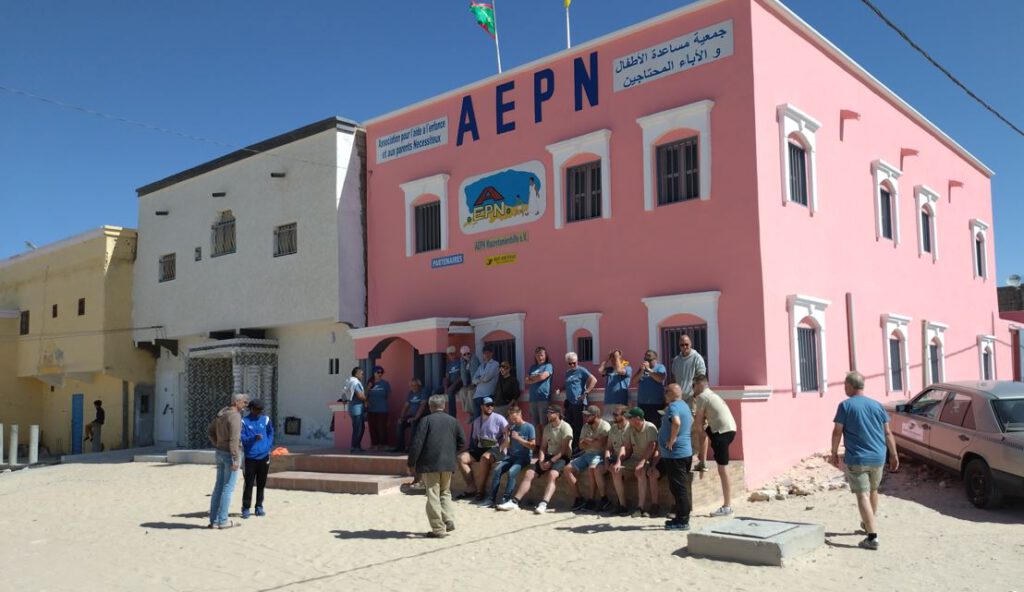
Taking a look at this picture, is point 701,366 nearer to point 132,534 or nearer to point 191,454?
point 132,534

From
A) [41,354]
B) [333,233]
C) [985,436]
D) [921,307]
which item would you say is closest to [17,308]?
[41,354]

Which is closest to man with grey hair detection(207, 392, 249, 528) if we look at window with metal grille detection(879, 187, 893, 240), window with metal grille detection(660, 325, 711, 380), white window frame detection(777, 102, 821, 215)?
window with metal grille detection(660, 325, 711, 380)

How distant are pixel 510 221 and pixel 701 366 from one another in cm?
549

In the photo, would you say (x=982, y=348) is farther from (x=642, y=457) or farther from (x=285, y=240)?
(x=285, y=240)

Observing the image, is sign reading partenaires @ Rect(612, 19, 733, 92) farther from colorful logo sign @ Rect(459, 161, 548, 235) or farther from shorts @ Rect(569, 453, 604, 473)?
shorts @ Rect(569, 453, 604, 473)

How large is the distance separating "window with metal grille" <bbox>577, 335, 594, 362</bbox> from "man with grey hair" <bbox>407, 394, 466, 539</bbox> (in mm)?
5080

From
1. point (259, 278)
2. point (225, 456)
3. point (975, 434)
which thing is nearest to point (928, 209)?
point (975, 434)

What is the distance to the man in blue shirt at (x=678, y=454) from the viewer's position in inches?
395

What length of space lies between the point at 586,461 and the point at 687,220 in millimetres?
4513

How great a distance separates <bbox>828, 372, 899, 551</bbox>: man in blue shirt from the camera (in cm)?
901

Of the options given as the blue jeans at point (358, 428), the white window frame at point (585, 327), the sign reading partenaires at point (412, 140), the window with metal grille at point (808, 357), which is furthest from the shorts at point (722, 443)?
the sign reading partenaires at point (412, 140)

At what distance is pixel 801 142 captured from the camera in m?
14.6

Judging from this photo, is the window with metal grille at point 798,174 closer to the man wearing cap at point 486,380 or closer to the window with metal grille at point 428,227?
the man wearing cap at point 486,380

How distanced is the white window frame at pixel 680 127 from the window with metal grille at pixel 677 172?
13cm
